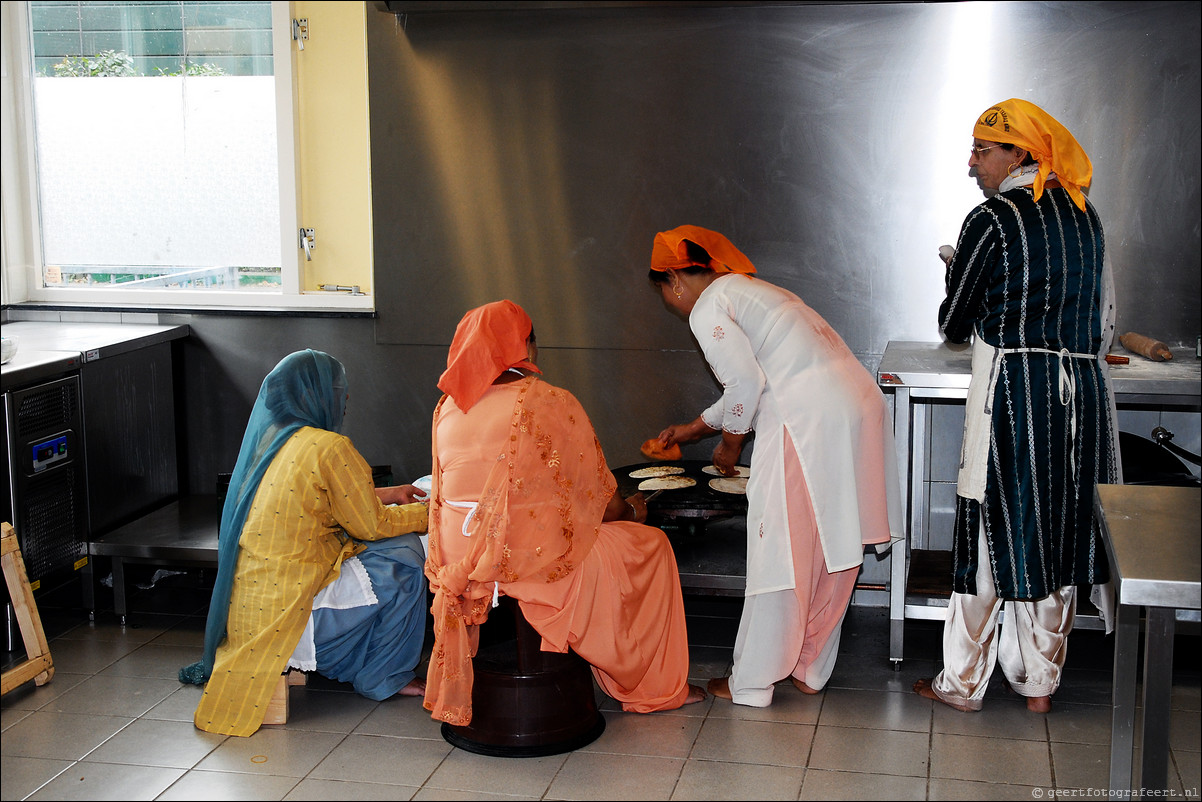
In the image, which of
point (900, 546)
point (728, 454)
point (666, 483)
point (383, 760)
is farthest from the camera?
point (666, 483)

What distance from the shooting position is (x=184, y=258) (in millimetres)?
4953

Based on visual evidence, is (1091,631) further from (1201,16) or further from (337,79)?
(337,79)

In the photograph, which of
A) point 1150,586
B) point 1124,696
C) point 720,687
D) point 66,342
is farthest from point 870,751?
point 66,342

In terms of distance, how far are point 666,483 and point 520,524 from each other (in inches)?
38.6

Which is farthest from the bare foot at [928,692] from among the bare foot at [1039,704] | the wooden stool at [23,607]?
the wooden stool at [23,607]

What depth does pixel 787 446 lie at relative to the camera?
335 centimetres

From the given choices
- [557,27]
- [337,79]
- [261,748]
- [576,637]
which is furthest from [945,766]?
[337,79]

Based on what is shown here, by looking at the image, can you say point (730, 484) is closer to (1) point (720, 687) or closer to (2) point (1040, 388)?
(1) point (720, 687)

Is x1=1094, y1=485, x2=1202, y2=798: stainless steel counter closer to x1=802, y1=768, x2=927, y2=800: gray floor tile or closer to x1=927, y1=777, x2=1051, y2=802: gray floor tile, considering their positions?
x1=927, y1=777, x2=1051, y2=802: gray floor tile

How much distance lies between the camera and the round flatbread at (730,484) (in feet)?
12.4

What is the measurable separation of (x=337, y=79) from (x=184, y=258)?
1.03 metres

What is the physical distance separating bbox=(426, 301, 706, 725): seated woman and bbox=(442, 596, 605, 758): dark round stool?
2.2 inches

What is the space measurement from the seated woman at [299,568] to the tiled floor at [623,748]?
0.13m

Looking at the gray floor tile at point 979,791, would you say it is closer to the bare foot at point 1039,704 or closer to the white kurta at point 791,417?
the bare foot at point 1039,704
